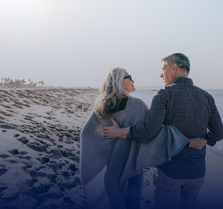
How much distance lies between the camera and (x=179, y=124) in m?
2.10

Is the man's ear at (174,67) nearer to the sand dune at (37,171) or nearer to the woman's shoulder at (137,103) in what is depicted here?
the woman's shoulder at (137,103)

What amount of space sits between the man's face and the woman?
357mm

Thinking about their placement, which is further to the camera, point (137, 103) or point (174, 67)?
point (137, 103)

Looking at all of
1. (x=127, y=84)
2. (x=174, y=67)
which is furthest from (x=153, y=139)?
(x=174, y=67)

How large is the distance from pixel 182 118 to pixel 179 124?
0.07 m

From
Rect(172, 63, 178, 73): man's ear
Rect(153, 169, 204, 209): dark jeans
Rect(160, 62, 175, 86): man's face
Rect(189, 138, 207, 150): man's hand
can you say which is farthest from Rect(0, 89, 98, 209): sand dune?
Rect(172, 63, 178, 73): man's ear

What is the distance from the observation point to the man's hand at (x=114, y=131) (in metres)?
2.29

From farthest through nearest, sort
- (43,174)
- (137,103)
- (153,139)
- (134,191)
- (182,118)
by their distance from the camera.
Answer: (43,174) → (134,191) → (137,103) → (153,139) → (182,118)

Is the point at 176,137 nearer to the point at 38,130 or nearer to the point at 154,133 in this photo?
the point at 154,133

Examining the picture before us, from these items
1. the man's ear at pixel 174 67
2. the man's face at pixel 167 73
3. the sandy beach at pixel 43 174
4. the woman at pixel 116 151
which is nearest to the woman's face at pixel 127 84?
the woman at pixel 116 151

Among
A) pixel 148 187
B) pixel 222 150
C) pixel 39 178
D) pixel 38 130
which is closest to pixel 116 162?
pixel 39 178

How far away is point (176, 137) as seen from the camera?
81.4 inches

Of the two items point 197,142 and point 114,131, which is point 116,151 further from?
point 197,142

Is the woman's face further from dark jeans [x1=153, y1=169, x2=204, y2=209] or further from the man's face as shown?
dark jeans [x1=153, y1=169, x2=204, y2=209]
